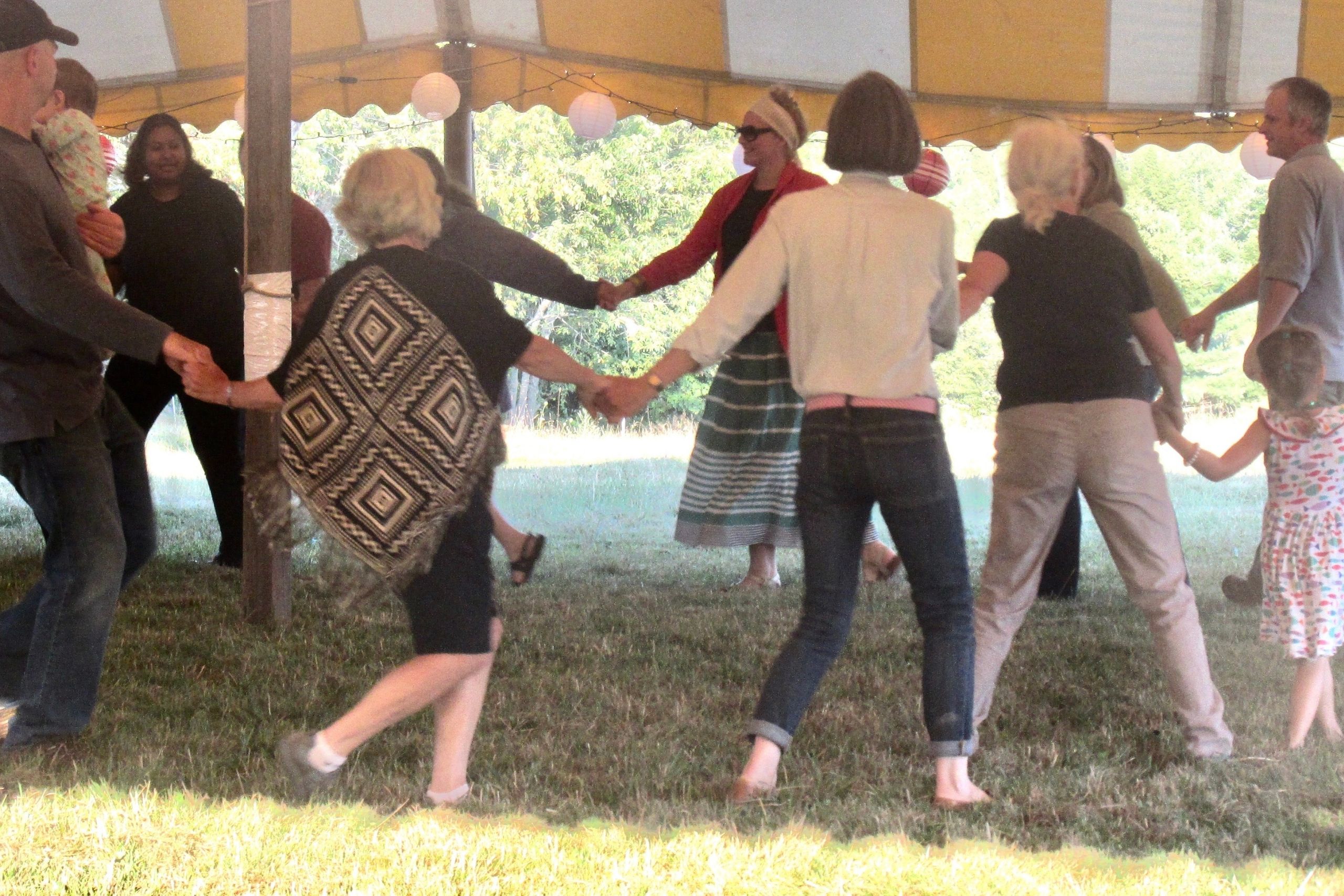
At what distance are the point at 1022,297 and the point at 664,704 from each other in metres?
1.45

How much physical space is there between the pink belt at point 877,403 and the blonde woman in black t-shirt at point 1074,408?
1.24ft

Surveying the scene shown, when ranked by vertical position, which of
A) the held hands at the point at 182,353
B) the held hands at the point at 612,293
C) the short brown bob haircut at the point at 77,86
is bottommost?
the held hands at the point at 612,293

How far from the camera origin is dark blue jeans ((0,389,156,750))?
10.2 feet

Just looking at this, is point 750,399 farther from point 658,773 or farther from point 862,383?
point 862,383

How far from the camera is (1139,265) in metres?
3.25

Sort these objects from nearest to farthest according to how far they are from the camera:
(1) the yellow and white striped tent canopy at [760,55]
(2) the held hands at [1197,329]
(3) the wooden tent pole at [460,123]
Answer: (2) the held hands at [1197,329]
(1) the yellow and white striped tent canopy at [760,55]
(3) the wooden tent pole at [460,123]

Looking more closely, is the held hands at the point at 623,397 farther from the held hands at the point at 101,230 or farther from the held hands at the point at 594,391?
the held hands at the point at 101,230

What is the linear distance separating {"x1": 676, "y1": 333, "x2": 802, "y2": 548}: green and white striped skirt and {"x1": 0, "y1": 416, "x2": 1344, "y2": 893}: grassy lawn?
0.30 meters

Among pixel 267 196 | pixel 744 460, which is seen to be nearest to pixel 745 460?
pixel 744 460

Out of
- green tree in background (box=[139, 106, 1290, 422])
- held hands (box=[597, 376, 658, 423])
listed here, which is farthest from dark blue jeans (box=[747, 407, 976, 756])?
green tree in background (box=[139, 106, 1290, 422])

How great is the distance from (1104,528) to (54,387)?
2.42 m

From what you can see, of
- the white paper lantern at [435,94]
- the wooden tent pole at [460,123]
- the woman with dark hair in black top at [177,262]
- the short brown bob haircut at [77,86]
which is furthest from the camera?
the wooden tent pole at [460,123]

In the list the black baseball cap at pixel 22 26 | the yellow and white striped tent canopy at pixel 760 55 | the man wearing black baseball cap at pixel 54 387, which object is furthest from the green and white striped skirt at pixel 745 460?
the black baseball cap at pixel 22 26

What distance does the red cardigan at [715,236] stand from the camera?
489 centimetres
